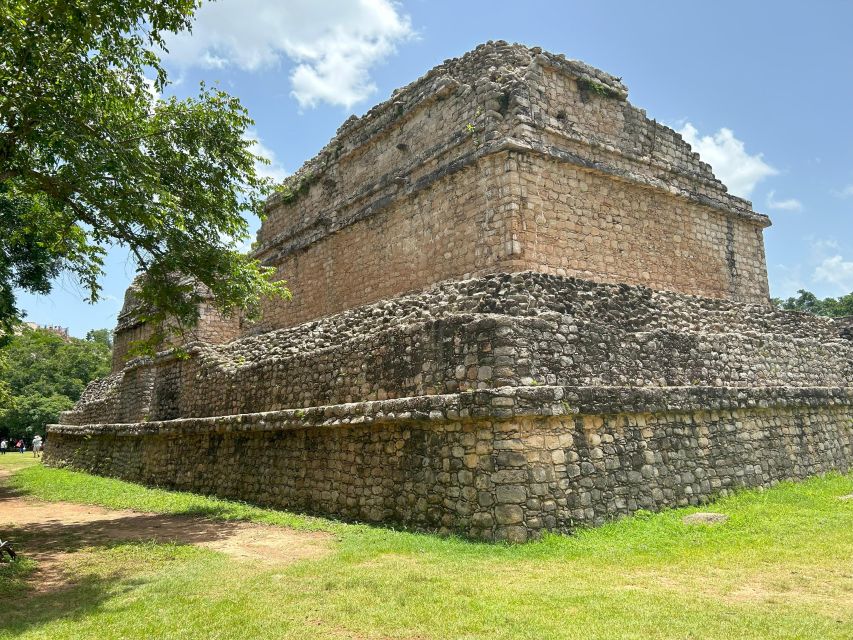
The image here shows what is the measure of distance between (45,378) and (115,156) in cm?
3966

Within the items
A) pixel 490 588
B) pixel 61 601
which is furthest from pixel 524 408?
pixel 61 601

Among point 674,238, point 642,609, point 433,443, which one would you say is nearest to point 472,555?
point 433,443

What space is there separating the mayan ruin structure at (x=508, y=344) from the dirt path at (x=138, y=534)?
1122 mm

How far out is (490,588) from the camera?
17.4 ft

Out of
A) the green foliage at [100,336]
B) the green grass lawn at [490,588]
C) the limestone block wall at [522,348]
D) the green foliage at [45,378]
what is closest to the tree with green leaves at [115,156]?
the limestone block wall at [522,348]

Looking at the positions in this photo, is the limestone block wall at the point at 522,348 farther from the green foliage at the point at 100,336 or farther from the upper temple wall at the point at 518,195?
the green foliage at the point at 100,336

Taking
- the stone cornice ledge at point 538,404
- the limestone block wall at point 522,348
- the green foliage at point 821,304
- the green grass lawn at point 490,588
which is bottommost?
the green grass lawn at point 490,588

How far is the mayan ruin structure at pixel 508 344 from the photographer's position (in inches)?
294

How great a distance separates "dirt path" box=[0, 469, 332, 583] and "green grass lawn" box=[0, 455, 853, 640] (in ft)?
1.13

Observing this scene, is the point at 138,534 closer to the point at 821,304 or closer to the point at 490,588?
the point at 490,588

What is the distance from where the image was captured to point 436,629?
4.41 meters

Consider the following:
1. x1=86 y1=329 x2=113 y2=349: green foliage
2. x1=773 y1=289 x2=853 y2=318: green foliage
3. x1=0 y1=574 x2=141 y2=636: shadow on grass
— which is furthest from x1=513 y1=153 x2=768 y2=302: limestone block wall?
x1=86 y1=329 x2=113 y2=349: green foliage

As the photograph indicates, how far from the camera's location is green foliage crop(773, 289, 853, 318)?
3678 cm

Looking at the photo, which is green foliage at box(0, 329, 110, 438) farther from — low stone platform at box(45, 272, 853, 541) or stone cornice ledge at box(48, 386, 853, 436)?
stone cornice ledge at box(48, 386, 853, 436)
